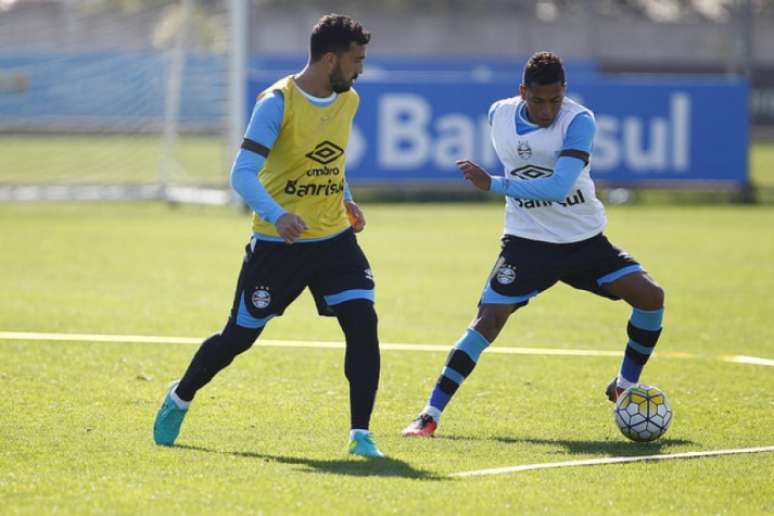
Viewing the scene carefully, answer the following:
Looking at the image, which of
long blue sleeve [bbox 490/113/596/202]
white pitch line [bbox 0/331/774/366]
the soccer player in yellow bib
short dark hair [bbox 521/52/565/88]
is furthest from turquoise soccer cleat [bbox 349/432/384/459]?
white pitch line [bbox 0/331/774/366]

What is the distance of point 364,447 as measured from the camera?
7.04 m

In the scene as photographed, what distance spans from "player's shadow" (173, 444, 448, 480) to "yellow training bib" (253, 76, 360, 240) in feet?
3.70

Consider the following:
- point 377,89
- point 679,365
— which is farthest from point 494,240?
point 679,365

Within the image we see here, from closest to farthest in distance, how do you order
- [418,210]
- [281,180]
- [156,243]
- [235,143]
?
[281,180], [156,243], [235,143], [418,210]

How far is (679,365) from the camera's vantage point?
10.2 meters

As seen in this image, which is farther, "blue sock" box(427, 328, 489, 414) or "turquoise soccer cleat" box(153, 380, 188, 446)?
"blue sock" box(427, 328, 489, 414)

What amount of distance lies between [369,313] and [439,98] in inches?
741

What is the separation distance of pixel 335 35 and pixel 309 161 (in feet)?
2.13

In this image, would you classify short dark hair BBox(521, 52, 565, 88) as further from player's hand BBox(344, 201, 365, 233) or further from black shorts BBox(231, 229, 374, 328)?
black shorts BBox(231, 229, 374, 328)

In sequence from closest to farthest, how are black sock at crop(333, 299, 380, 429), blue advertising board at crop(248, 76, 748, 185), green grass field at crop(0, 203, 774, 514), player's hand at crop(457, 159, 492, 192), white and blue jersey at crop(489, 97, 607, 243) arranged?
green grass field at crop(0, 203, 774, 514) → black sock at crop(333, 299, 380, 429) → player's hand at crop(457, 159, 492, 192) → white and blue jersey at crop(489, 97, 607, 243) → blue advertising board at crop(248, 76, 748, 185)

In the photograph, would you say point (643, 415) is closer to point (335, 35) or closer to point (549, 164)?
point (549, 164)

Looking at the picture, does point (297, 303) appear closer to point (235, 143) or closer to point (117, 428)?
point (117, 428)

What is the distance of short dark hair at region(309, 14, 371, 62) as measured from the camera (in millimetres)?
7008

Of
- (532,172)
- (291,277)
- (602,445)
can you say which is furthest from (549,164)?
(291,277)
